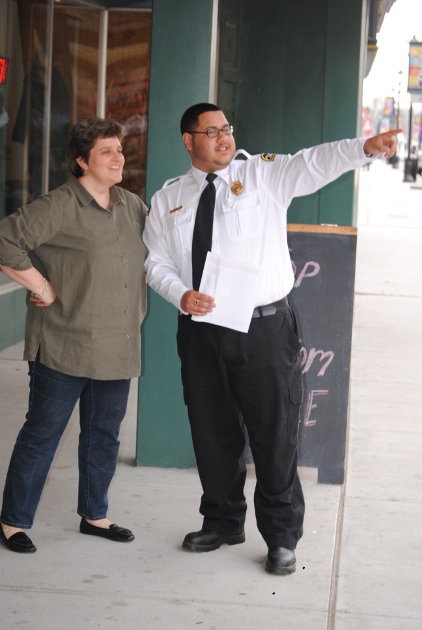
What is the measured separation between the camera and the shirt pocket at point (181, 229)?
4258 millimetres

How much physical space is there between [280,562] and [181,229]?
1.48 metres

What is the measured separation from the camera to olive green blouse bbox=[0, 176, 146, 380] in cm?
427

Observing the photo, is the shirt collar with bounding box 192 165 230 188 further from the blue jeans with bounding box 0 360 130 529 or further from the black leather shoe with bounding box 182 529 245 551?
the black leather shoe with bounding box 182 529 245 551

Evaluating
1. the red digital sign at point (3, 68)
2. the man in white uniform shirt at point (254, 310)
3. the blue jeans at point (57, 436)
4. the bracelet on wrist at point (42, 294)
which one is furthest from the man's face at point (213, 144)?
the red digital sign at point (3, 68)

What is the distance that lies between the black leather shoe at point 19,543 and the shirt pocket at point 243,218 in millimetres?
1643

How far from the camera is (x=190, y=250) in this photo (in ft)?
14.0

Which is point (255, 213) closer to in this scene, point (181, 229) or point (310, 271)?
point (181, 229)

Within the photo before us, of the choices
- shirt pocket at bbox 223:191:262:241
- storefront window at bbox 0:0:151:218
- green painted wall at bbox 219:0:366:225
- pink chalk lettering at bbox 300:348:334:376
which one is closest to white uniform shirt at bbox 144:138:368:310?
shirt pocket at bbox 223:191:262:241

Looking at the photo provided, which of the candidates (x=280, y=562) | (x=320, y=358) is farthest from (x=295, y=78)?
(x=280, y=562)

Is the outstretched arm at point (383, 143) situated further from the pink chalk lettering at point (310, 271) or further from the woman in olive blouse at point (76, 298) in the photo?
the pink chalk lettering at point (310, 271)

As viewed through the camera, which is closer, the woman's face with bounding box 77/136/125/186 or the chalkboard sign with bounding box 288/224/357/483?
the woman's face with bounding box 77/136/125/186

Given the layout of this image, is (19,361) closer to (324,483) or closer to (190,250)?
(324,483)

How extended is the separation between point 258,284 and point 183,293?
311 millimetres

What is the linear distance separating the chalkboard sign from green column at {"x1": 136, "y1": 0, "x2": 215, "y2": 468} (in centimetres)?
72
